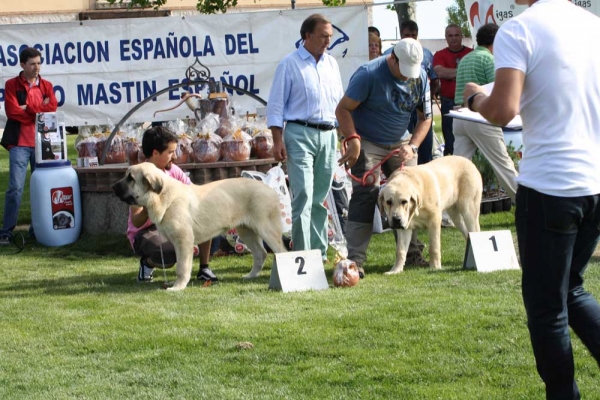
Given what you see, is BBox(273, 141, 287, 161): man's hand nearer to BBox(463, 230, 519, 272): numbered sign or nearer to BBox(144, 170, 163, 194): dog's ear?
BBox(144, 170, 163, 194): dog's ear

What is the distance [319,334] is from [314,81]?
2861mm

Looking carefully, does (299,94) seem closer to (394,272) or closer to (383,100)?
(383,100)

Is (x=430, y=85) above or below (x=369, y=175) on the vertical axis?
above

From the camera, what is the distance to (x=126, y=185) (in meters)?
7.70

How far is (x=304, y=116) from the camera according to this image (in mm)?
8062

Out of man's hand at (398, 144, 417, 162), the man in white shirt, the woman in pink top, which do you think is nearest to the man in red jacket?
the woman in pink top

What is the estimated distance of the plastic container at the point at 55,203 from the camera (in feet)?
35.0

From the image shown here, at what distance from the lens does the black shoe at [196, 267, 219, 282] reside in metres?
8.20

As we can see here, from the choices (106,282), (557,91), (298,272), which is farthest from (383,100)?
(557,91)

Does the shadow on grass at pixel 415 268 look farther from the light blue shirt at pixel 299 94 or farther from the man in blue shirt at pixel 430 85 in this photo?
the man in blue shirt at pixel 430 85

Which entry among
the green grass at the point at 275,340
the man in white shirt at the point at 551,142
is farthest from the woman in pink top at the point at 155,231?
the man in white shirt at the point at 551,142

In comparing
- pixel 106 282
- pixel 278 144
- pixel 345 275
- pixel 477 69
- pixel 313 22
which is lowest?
pixel 106 282

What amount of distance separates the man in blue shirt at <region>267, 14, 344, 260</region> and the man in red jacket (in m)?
3.89

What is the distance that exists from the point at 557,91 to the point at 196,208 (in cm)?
457
